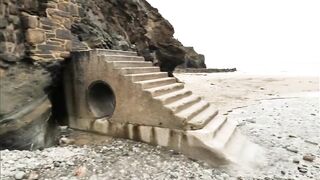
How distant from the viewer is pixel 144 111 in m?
6.85

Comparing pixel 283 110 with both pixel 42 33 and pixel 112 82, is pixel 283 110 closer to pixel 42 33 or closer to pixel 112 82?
pixel 112 82

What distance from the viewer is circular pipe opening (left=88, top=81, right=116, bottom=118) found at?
306 inches

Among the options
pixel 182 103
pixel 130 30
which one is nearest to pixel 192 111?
pixel 182 103

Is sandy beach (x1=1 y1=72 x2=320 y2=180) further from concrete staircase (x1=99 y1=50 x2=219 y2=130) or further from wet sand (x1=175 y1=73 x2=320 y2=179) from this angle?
concrete staircase (x1=99 y1=50 x2=219 y2=130)

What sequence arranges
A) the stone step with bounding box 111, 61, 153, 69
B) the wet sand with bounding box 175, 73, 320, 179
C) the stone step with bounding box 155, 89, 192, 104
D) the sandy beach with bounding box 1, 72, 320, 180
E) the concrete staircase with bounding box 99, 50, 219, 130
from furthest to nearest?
1. the stone step with bounding box 111, 61, 153, 69
2. the stone step with bounding box 155, 89, 192, 104
3. the concrete staircase with bounding box 99, 50, 219, 130
4. the wet sand with bounding box 175, 73, 320, 179
5. the sandy beach with bounding box 1, 72, 320, 180

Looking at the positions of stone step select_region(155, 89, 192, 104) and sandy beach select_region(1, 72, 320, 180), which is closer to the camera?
sandy beach select_region(1, 72, 320, 180)

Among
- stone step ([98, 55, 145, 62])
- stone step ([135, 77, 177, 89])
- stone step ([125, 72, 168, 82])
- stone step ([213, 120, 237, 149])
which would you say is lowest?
stone step ([213, 120, 237, 149])

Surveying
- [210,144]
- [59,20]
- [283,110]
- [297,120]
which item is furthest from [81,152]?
[283,110]

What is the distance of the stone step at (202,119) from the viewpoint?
21.0 feet

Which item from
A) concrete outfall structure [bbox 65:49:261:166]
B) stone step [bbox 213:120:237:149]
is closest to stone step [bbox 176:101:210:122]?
concrete outfall structure [bbox 65:49:261:166]

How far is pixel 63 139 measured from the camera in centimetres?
720

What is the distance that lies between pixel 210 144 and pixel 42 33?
169 inches

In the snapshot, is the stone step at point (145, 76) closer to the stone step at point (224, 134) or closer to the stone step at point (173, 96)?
the stone step at point (173, 96)

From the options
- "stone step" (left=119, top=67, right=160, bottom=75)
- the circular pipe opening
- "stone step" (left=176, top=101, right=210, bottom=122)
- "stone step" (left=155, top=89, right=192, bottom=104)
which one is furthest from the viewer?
the circular pipe opening
